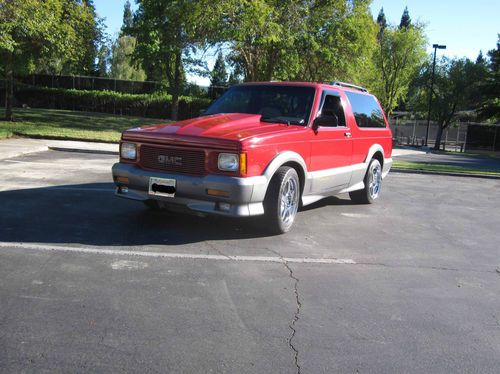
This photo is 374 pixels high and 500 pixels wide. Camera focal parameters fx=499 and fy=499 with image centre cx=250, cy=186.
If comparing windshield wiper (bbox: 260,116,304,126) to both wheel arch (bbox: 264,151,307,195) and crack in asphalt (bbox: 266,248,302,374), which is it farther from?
crack in asphalt (bbox: 266,248,302,374)

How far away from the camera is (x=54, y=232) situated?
5.66 meters

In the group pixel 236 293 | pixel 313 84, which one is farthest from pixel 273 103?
pixel 236 293

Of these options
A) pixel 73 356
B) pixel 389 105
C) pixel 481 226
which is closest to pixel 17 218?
pixel 73 356

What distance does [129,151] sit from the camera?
6219mm

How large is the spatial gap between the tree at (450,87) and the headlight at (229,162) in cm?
3662

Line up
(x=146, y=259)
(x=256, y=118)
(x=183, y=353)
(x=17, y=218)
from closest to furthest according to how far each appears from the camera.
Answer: (x=183, y=353) → (x=146, y=259) → (x=17, y=218) → (x=256, y=118)

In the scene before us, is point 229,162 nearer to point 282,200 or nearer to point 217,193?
point 217,193

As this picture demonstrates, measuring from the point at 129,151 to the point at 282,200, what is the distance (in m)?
2.00

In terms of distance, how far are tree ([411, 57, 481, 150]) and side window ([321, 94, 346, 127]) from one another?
34.0 metres

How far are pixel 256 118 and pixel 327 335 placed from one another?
12.2 ft

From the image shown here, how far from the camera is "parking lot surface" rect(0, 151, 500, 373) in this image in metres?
3.16

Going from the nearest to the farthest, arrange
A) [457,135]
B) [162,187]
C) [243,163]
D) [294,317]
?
[294,317]
[243,163]
[162,187]
[457,135]

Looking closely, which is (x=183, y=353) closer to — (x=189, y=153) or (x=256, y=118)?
(x=189, y=153)

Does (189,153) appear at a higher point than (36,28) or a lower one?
lower
